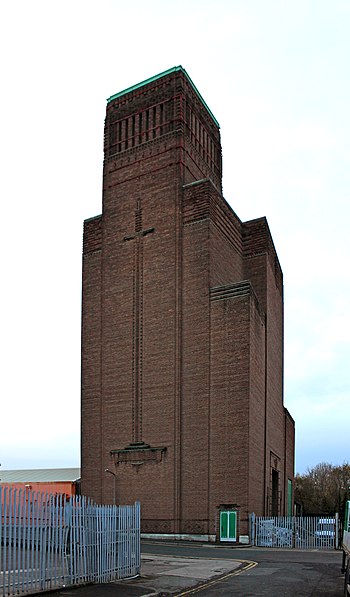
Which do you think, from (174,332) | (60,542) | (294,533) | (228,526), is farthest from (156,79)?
(60,542)

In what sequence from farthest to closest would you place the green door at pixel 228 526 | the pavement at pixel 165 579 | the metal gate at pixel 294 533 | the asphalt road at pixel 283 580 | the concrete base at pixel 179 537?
the concrete base at pixel 179 537 < the metal gate at pixel 294 533 < the green door at pixel 228 526 < the asphalt road at pixel 283 580 < the pavement at pixel 165 579

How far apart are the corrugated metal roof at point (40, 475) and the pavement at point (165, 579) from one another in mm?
32911

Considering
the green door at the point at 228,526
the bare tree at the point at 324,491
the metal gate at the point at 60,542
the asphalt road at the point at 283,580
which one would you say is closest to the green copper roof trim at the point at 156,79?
the green door at the point at 228,526

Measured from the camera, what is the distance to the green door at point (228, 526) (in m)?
40.0

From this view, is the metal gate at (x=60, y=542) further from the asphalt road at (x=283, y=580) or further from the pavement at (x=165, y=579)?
the asphalt road at (x=283, y=580)

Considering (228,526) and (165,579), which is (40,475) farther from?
(165,579)

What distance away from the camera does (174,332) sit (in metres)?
44.4

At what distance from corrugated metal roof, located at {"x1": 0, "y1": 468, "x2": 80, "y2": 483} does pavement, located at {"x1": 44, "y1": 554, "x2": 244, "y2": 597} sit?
1296 inches

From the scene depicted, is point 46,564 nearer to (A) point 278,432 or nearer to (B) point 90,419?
(B) point 90,419

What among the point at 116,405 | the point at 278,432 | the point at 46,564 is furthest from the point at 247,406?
the point at 46,564

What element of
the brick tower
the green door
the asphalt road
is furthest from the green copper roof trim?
the asphalt road

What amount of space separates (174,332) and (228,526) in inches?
478

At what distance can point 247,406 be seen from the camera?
41188 mm

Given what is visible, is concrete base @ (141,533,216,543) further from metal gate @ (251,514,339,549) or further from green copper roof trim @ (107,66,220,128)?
green copper roof trim @ (107,66,220,128)
